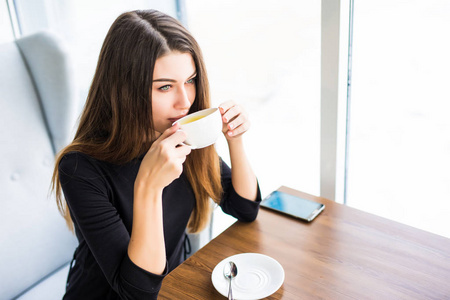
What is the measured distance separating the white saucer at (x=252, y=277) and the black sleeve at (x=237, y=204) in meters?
0.16

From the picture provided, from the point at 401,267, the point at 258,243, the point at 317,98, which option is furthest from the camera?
the point at 317,98

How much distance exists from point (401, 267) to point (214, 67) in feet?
4.47

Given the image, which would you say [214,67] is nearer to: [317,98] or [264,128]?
[264,128]

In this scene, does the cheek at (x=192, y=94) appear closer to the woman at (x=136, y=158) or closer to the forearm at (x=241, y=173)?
the woman at (x=136, y=158)

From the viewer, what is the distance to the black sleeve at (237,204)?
1050mm

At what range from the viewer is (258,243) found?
0.97m

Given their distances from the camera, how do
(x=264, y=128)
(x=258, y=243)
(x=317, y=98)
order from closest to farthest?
(x=258, y=243)
(x=317, y=98)
(x=264, y=128)

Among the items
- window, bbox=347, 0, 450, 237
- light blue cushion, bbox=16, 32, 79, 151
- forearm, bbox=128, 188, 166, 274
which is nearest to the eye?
forearm, bbox=128, 188, 166, 274

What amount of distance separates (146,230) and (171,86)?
1.09 ft

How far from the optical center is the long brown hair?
883mm

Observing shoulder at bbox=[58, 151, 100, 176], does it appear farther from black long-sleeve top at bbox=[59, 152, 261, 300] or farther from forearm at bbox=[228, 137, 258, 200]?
forearm at bbox=[228, 137, 258, 200]

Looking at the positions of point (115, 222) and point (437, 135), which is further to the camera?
point (437, 135)

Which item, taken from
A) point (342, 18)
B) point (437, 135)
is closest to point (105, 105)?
point (342, 18)

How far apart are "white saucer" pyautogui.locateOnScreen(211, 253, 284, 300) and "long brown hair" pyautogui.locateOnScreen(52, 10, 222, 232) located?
0.37 meters
